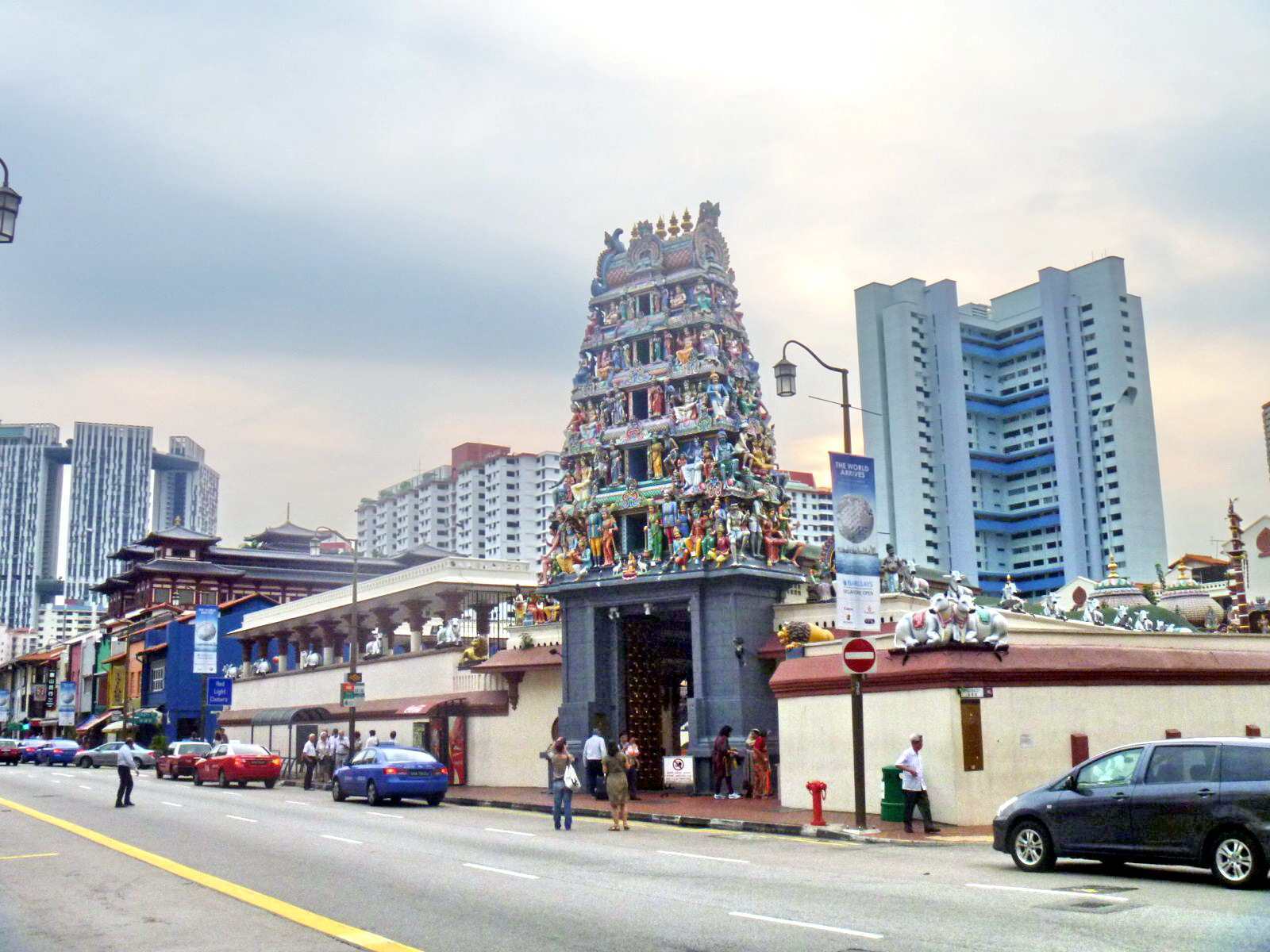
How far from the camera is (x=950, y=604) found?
77.7ft

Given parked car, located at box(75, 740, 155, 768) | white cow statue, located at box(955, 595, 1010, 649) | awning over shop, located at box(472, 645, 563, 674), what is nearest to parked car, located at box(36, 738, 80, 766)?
parked car, located at box(75, 740, 155, 768)

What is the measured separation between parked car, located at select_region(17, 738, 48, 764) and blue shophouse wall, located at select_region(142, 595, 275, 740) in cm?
1164

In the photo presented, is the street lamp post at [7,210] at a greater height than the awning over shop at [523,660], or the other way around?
the street lamp post at [7,210]

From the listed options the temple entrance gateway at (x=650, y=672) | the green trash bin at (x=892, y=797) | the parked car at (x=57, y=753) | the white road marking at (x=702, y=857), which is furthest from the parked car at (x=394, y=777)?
the parked car at (x=57, y=753)

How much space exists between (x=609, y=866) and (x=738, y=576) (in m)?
17.5

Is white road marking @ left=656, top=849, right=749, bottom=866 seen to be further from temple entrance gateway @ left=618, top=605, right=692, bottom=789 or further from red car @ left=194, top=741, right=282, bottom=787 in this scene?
red car @ left=194, top=741, right=282, bottom=787

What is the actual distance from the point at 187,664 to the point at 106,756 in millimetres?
21344

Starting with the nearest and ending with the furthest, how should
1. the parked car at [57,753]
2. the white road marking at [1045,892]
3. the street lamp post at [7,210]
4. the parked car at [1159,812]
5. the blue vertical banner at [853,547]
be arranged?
the white road marking at [1045,892] < the parked car at [1159,812] < the street lamp post at [7,210] < the blue vertical banner at [853,547] < the parked car at [57,753]

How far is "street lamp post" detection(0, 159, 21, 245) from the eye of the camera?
17438 millimetres

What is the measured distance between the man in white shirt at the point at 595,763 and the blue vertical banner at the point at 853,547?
7.00 m

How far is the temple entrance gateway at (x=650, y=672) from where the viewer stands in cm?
3634

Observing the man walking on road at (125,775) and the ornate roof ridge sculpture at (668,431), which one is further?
the ornate roof ridge sculpture at (668,431)

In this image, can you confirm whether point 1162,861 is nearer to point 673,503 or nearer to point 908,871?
point 908,871

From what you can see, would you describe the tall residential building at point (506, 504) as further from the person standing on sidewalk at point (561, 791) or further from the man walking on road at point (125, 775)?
the person standing on sidewalk at point (561, 791)
